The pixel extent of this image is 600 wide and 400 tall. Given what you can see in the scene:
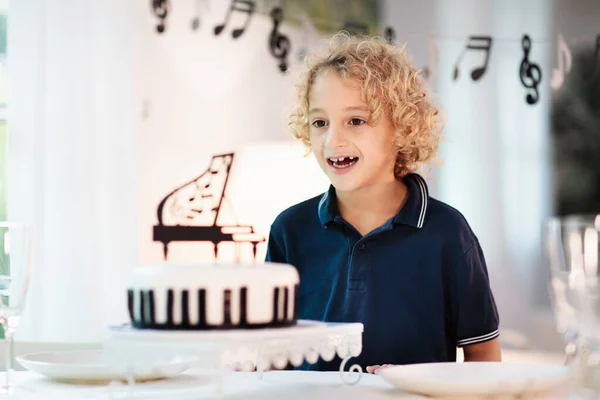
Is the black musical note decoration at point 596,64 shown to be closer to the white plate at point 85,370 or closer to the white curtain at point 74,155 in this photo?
the white curtain at point 74,155

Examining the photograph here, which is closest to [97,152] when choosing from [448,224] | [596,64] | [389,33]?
[389,33]

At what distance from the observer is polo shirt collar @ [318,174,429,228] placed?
5.34ft

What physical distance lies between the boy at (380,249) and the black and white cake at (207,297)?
0.60 meters

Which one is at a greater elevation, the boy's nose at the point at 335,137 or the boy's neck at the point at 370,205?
the boy's nose at the point at 335,137

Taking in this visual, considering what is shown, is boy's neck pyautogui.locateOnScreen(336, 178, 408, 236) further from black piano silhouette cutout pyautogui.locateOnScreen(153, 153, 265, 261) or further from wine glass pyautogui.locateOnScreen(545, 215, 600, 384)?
black piano silhouette cutout pyautogui.locateOnScreen(153, 153, 265, 261)

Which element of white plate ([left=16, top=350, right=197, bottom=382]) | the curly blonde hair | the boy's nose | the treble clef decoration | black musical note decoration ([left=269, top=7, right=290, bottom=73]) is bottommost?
white plate ([left=16, top=350, right=197, bottom=382])

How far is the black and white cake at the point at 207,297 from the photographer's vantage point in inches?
39.0

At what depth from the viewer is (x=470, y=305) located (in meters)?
1.60

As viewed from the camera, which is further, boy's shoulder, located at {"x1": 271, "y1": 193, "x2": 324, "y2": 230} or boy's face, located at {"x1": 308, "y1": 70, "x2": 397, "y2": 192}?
boy's shoulder, located at {"x1": 271, "y1": 193, "x2": 324, "y2": 230}

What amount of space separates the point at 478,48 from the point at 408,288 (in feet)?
6.12

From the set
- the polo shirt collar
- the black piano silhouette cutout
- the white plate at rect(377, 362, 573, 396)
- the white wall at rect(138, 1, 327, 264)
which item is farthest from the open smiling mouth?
the white wall at rect(138, 1, 327, 264)

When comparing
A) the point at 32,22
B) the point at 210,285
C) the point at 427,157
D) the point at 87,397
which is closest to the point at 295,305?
the point at 210,285

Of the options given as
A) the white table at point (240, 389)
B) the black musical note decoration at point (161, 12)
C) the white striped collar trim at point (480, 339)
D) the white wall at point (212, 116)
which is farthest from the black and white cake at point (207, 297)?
the black musical note decoration at point (161, 12)

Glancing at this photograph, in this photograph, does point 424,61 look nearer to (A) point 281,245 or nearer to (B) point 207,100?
(B) point 207,100
